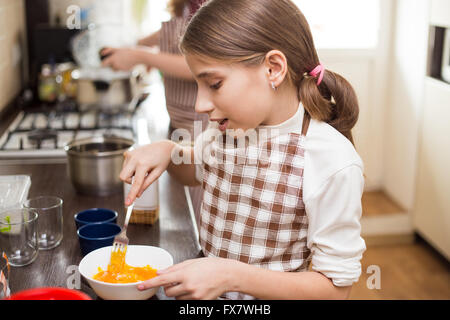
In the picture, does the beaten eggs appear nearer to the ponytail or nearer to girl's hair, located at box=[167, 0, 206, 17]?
the ponytail

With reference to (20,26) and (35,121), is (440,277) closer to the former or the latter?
(35,121)

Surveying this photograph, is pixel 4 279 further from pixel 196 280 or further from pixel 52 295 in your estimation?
pixel 196 280

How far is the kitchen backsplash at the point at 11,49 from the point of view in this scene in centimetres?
240

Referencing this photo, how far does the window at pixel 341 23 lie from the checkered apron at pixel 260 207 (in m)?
2.33

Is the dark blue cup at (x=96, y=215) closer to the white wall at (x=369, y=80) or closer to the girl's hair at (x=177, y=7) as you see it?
the girl's hair at (x=177, y=7)

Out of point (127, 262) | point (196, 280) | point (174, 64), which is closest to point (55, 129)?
point (174, 64)

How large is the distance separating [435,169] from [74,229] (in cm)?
198

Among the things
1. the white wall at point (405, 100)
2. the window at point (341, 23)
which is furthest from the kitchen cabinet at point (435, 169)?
the window at point (341, 23)

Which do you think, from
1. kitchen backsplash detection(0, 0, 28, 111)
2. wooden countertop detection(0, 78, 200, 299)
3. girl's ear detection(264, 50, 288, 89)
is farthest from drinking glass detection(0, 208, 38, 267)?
kitchen backsplash detection(0, 0, 28, 111)

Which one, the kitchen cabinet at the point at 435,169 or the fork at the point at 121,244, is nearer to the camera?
the fork at the point at 121,244

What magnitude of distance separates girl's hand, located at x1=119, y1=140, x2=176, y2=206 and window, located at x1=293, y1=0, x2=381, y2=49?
7.57ft

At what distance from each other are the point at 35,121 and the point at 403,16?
2032 mm

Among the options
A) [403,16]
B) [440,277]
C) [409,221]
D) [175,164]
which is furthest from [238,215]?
[403,16]

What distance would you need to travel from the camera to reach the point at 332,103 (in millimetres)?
1081
